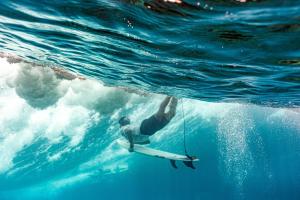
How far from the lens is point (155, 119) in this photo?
1625 centimetres

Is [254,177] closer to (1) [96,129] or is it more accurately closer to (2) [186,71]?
(1) [96,129]

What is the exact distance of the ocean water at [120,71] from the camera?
21.6 ft

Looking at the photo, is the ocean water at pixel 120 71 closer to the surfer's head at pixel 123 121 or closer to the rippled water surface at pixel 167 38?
the rippled water surface at pixel 167 38

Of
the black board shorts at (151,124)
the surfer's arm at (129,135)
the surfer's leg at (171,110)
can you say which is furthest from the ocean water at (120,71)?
the surfer's arm at (129,135)

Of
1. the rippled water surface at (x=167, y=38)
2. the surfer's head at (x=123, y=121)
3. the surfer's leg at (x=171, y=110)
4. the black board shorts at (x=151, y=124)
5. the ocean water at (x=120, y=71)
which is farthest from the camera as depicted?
the surfer's leg at (x=171, y=110)

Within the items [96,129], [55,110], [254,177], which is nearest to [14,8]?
[55,110]

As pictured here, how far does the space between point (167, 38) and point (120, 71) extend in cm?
579

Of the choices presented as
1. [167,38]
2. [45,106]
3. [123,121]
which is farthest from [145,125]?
[45,106]

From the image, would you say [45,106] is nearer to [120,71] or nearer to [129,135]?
[129,135]

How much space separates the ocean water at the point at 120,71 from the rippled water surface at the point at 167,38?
0.03m

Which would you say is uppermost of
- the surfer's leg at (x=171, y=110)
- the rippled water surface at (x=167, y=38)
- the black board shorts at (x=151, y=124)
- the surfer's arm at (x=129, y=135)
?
the rippled water surface at (x=167, y=38)

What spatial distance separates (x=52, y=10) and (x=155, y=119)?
402 inches

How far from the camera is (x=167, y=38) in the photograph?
26.1ft

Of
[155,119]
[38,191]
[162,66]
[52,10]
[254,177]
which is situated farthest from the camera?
[254,177]
